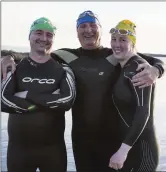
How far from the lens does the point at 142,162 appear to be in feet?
10.6

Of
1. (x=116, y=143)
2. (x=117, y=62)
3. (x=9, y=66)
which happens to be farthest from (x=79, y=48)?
(x=116, y=143)

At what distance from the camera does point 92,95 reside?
3561 millimetres

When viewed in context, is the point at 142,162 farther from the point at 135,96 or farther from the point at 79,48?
the point at 79,48

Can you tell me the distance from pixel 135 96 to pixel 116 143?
68 cm

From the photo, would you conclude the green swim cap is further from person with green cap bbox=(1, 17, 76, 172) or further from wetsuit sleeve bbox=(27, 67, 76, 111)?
wetsuit sleeve bbox=(27, 67, 76, 111)

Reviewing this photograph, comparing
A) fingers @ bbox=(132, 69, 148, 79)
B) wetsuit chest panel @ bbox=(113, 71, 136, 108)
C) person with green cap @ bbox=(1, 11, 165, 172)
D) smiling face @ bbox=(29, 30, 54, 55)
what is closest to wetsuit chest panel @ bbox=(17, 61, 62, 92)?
smiling face @ bbox=(29, 30, 54, 55)

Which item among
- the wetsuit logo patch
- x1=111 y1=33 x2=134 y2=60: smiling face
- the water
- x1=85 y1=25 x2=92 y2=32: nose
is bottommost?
the water

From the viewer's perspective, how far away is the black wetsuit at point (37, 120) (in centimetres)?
326

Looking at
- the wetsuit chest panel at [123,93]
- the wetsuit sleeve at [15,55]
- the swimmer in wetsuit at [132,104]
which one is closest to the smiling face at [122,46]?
the swimmer in wetsuit at [132,104]

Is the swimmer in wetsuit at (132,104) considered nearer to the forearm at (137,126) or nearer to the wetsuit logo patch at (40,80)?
the forearm at (137,126)

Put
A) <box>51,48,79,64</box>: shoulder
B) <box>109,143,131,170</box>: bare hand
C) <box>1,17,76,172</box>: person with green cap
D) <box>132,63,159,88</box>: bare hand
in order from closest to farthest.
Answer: <box>109,143,131,170</box>: bare hand → <box>132,63,159,88</box>: bare hand → <box>1,17,76,172</box>: person with green cap → <box>51,48,79,64</box>: shoulder

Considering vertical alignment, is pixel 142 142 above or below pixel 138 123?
below

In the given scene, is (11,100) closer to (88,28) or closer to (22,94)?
(22,94)

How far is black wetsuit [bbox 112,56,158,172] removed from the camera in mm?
3043
